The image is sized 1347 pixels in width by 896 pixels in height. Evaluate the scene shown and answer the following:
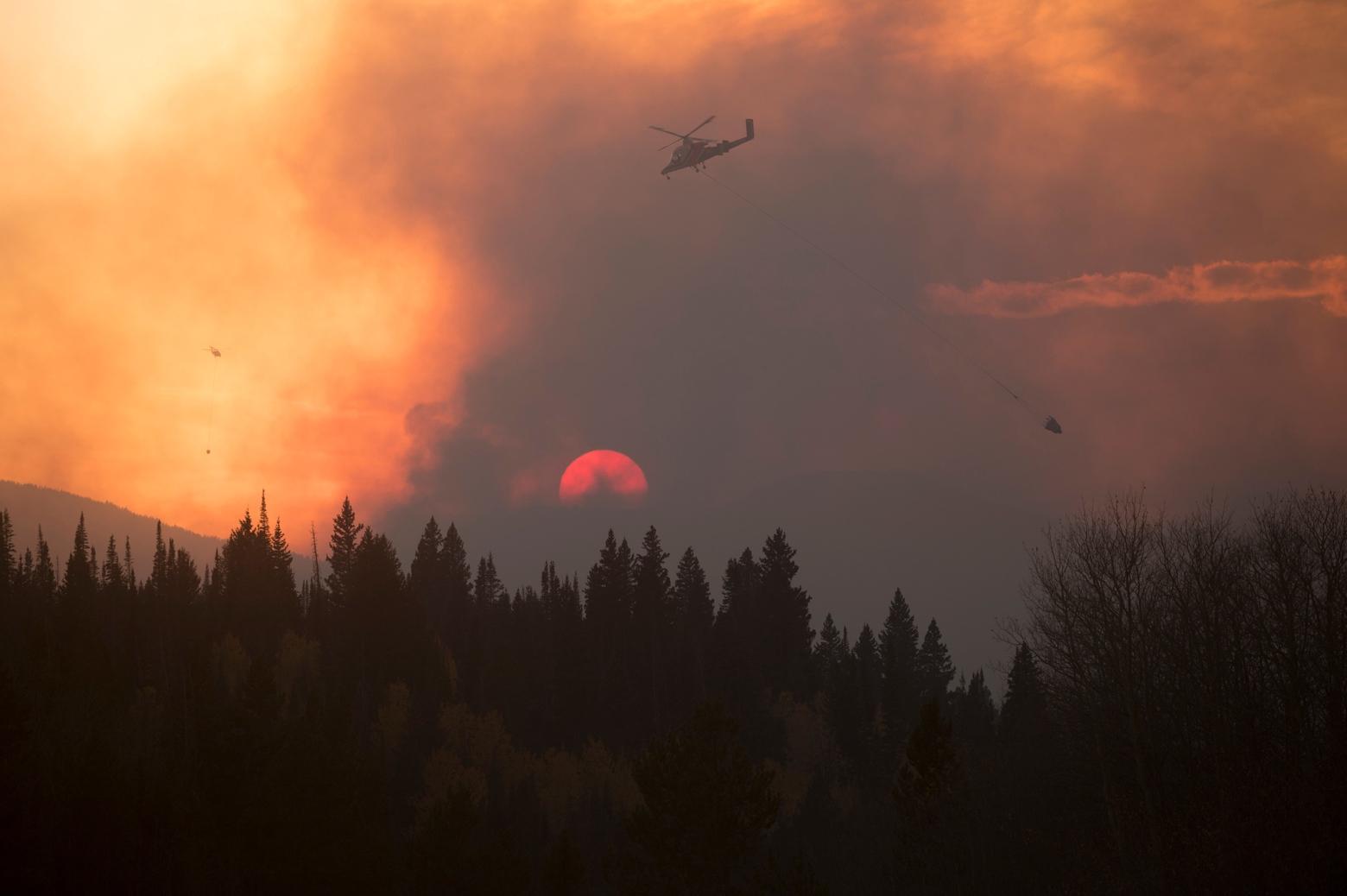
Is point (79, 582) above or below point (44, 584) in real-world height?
below

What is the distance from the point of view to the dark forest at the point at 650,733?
2312 inches

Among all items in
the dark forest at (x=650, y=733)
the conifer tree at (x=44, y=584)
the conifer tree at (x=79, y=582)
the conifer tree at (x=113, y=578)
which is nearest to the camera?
the dark forest at (x=650, y=733)

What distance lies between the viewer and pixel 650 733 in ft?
480

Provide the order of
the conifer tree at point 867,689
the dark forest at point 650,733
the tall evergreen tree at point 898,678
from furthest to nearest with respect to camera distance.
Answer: the tall evergreen tree at point 898,678 → the conifer tree at point 867,689 → the dark forest at point 650,733

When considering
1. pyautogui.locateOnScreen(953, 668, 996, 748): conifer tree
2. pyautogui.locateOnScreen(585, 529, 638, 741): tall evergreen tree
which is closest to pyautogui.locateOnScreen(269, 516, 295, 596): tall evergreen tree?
pyautogui.locateOnScreen(585, 529, 638, 741): tall evergreen tree

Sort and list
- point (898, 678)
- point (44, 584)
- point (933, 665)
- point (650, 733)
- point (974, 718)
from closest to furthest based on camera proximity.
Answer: point (650, 733)
point (898, 678)
point (974, 718)
point (44, 584)
point (933, 665)

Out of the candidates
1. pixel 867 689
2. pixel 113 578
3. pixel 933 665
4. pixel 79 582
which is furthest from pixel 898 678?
pixel 113 578

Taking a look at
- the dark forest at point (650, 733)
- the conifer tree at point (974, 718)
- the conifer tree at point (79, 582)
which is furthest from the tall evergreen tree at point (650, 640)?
the conifer tree at point (79, 582)

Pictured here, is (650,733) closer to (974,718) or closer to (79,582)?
(974,718)

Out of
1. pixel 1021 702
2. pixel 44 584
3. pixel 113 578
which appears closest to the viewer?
pixel 1021 702

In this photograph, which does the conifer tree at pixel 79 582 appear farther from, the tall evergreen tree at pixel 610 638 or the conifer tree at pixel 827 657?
the conifer tree at pixel 827 657

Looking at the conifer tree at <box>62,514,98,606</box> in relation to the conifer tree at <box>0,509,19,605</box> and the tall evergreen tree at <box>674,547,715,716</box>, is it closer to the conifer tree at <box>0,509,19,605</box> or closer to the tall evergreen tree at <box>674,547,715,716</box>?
the conifer tree at <box>0,509,19,605</box>

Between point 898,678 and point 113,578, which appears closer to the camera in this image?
point 898,678

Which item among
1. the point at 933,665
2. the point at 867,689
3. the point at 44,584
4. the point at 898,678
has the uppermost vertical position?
the point at 44,584
